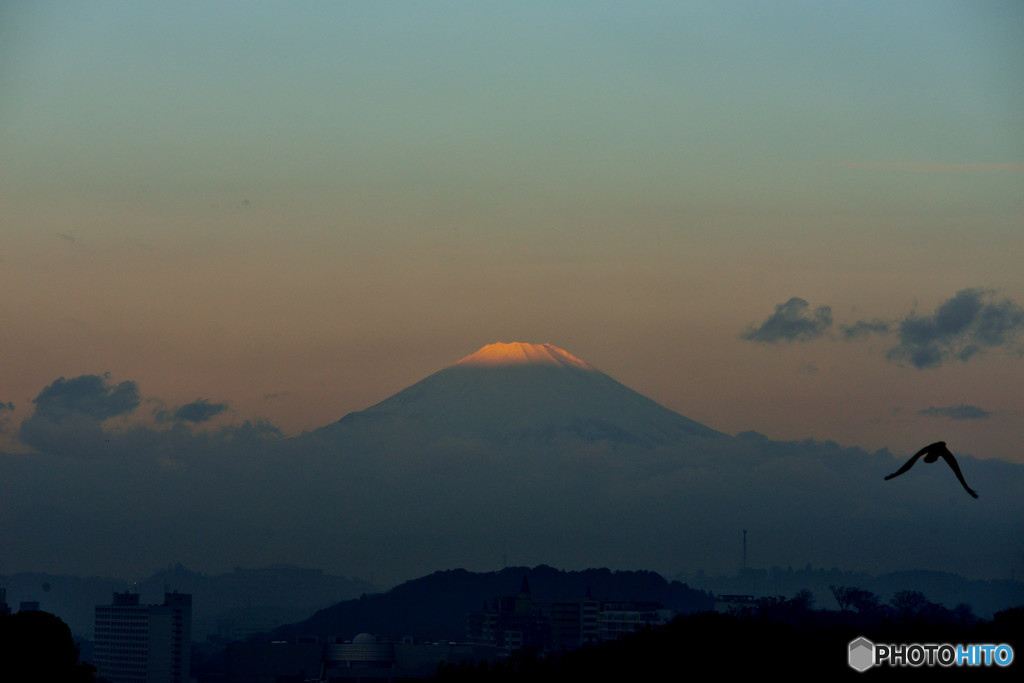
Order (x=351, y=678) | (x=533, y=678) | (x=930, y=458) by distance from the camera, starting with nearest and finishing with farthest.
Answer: (x=930, y=458) → (x=533, y=678) → (x=351, y=678)

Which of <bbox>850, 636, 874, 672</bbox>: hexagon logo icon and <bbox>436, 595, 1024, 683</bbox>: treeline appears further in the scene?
<bbox>436, 595, 1024, 683</bbox>: treeline

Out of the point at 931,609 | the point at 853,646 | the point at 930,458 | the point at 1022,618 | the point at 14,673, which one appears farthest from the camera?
the point at 931,609

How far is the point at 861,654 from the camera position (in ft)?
160

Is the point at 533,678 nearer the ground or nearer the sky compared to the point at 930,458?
nearer the ground

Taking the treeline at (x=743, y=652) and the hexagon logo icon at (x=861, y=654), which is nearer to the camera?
the hexagon logo icon at (x=861, y=654)

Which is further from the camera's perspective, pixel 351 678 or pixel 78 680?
pixel 351 678

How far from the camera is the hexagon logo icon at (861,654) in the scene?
48.1 m

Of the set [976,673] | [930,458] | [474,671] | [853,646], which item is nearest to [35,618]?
[474,671]

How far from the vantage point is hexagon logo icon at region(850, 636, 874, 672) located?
4812cm

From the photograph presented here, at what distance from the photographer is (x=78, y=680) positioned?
7269 cm

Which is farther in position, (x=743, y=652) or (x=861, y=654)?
(x=743, y=652)

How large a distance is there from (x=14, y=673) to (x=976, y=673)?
44.2 metres

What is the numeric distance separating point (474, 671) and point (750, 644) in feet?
55.8

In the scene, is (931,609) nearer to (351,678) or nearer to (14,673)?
(351,678)
